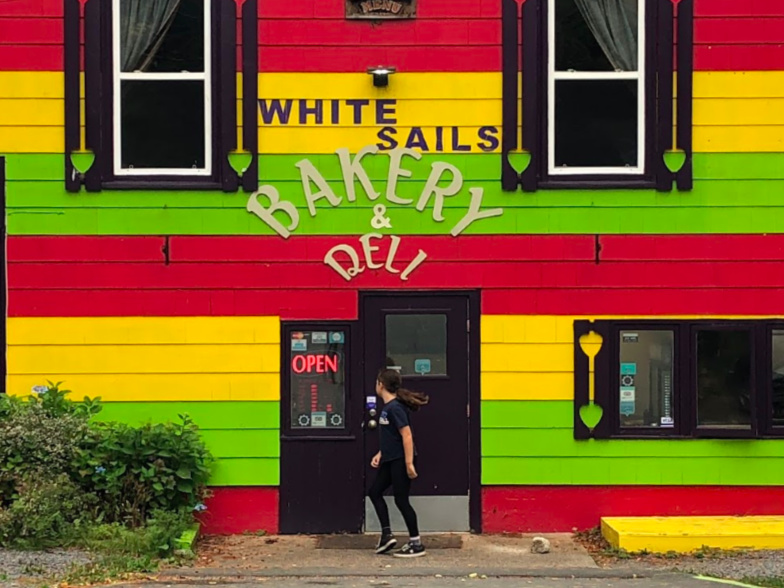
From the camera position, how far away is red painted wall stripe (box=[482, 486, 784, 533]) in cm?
1162

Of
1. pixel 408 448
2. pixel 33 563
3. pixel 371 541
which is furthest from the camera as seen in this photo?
pixel 371 541

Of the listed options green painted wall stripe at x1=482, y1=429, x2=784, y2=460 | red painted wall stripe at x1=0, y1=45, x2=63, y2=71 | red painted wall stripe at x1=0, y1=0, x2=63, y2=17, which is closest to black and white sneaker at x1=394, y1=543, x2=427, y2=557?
green painted wall stripe at x1=482, y1=429, x2=784, y2=460

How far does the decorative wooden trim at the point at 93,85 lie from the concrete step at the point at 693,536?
5566 millimetres

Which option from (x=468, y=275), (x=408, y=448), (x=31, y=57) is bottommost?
(x=408, y=448)

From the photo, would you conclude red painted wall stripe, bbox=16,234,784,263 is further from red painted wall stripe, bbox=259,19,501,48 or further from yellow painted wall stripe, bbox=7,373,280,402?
red painted wall stripe, bbox=259,19,501,48

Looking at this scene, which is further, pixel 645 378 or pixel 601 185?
pixel 645 378

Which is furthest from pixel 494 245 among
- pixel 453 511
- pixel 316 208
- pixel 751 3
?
pixel 751 3

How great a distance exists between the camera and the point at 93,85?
1152 centimetres

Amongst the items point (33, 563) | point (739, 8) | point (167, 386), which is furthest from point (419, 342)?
point (739, 8)

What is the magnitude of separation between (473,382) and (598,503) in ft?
5.21

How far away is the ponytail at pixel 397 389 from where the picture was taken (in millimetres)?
10672

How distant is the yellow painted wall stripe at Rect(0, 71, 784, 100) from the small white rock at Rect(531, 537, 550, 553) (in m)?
3.98

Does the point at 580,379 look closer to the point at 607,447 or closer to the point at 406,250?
the point at 607,447

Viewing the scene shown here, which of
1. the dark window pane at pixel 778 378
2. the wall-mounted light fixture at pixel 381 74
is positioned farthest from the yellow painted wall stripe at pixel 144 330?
the dark window pane at pixel 778 378
